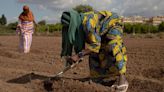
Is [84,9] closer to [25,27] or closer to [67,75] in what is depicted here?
[67,75]

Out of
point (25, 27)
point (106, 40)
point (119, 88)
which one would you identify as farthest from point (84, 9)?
point (25, 27)

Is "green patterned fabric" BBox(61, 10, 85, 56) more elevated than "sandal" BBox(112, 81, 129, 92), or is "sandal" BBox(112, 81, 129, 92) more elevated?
"green patterned fabric" BBox(61, 10, 85, 56)

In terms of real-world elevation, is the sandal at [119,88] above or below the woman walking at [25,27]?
below

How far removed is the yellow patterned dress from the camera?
4672mm

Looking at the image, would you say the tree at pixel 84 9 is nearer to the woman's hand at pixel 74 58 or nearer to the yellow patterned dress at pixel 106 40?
the yellow patterned dress at pixel 106 40

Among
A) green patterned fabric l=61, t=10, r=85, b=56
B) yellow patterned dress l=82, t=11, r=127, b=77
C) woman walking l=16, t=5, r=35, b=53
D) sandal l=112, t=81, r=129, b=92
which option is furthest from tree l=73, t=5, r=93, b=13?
woman walking l=16, t=5, r=35, b=53

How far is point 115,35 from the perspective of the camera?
492cm

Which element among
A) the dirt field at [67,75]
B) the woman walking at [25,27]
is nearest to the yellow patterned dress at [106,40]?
the dirt field at [67,75]

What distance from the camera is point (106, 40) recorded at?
499cm

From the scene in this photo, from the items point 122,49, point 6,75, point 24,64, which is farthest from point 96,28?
point 24,64

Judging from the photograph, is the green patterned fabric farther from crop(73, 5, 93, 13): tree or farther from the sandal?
the sandal

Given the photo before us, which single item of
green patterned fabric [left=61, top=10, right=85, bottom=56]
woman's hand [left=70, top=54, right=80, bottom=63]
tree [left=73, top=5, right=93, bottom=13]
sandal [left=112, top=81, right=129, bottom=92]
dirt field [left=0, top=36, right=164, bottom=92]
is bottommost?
dirt field [left=0, top=36, right=164, bottom=92]

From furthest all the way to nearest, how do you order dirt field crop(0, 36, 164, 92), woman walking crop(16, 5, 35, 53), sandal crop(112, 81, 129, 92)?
1. woman walking crop(16, 5, 35, 53)
2. dirt field crop(0, 36, 164, 92)
3. sandal crop(112, 81, 129, 92)

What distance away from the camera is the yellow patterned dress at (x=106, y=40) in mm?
4672
